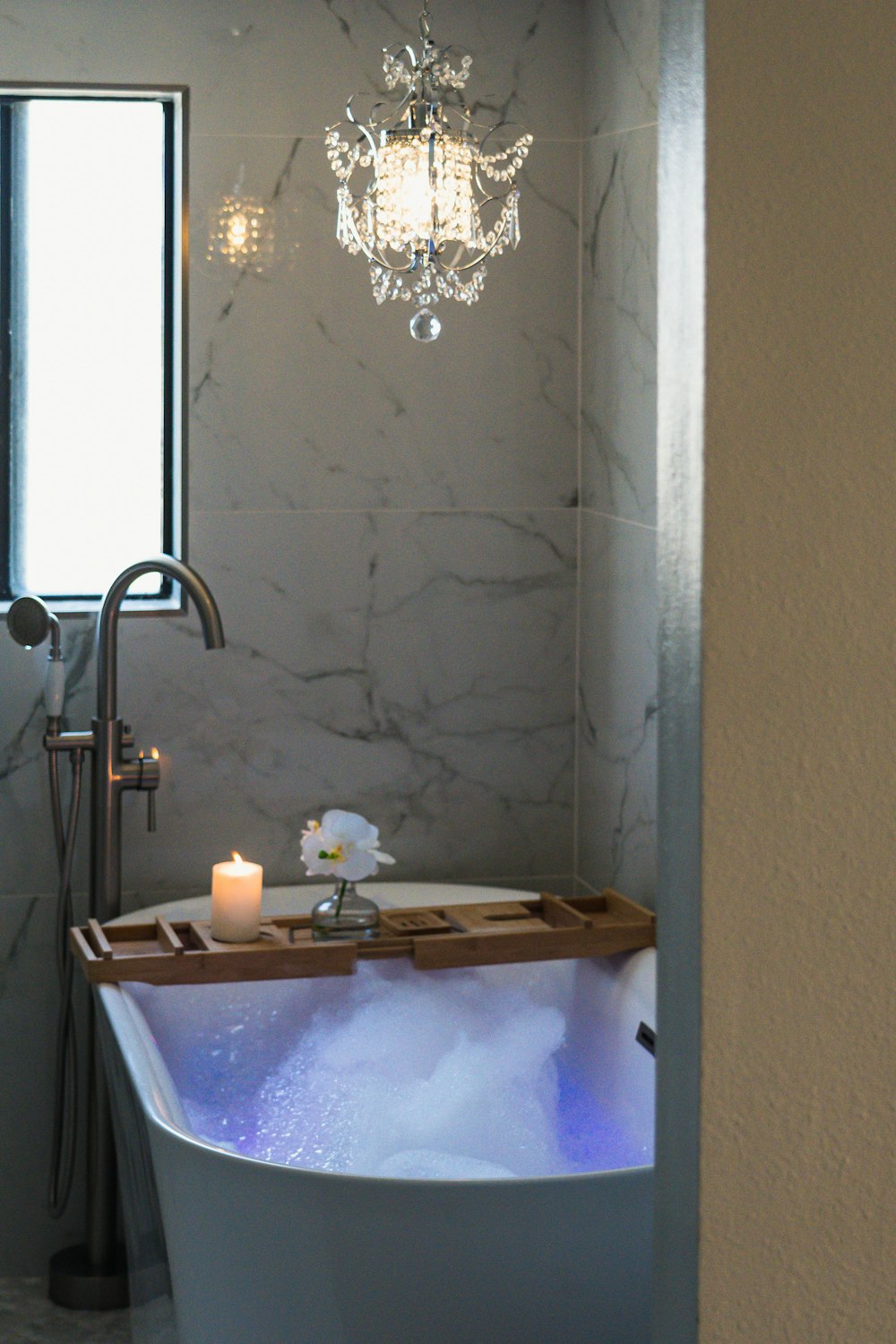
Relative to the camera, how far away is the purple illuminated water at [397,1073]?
91.4 inches

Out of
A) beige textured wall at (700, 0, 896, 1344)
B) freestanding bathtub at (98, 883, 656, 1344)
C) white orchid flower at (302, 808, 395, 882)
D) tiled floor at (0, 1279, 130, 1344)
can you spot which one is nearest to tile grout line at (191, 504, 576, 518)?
white orchid flower at (302, 808, 395, 882)

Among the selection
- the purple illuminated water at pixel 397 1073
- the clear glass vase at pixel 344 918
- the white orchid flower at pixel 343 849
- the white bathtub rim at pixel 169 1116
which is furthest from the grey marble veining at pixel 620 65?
the white bathtub rim at pixel 169 1116

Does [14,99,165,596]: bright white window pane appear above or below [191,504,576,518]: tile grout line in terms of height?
above

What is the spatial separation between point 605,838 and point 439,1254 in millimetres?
1320

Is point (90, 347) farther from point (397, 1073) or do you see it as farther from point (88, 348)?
point (397, 1073)

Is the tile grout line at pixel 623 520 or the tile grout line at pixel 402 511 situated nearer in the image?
the tile grout line at pixel 623 520

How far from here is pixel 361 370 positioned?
2896 millimetres

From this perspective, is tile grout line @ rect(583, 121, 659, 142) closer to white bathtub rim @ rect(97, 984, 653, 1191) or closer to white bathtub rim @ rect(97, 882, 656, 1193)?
white bathtub rim @ rect(97, 882, 656, 1193)

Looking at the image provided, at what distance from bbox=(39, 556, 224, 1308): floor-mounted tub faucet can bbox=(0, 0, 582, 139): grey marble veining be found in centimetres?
88

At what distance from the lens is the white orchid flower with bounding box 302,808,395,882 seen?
2.47m

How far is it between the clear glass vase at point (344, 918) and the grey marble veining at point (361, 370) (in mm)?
775

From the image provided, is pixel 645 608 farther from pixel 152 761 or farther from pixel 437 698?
pixel 152 761

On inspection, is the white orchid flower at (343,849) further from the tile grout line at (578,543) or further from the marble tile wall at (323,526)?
the tile grout line at (578,543)

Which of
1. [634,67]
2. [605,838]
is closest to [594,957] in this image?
[605,838]
